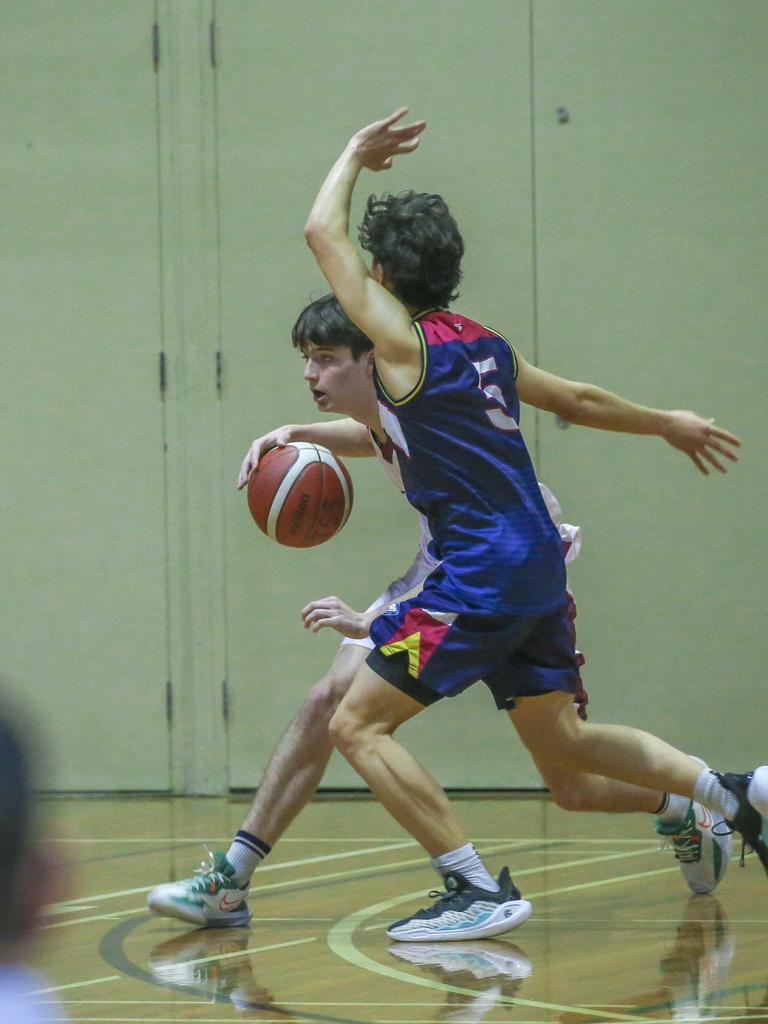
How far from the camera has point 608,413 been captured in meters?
3.93

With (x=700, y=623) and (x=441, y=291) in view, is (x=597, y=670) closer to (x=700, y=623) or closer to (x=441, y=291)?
(x=700, y=623)

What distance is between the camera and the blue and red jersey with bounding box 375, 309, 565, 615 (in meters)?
3.57

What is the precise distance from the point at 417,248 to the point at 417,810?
129 centimetres

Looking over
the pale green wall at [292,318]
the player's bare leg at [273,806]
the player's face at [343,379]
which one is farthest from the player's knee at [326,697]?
the pale green wall at [292,318]

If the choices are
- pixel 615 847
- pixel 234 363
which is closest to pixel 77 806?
pixel 234 363

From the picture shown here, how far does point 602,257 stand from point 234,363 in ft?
5.16

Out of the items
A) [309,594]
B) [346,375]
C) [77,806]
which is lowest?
[77,806]

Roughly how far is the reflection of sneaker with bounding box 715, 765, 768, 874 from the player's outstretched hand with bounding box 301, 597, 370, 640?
929 millimetres

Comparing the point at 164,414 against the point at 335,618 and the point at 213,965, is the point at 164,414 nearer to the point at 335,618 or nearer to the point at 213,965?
the point at 335,618

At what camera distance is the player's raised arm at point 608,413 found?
3.84 meters

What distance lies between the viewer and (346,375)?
4164 mm

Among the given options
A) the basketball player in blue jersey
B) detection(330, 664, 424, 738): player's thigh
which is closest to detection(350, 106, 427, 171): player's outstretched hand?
the basketball player in blue jersey

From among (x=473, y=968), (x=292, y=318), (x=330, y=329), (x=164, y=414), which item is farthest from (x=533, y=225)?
(x=473, y=968)

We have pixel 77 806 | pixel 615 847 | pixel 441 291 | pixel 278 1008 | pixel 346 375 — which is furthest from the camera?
pixel 77 806
